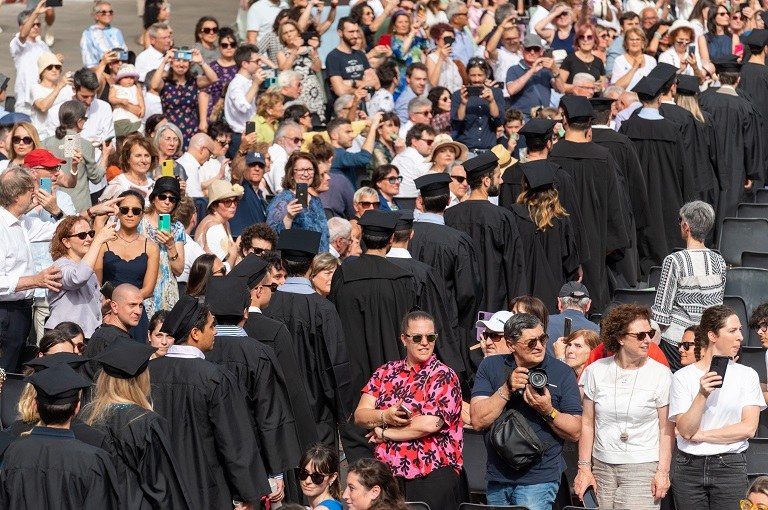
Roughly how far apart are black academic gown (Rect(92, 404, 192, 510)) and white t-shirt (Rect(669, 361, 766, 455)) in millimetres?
2710

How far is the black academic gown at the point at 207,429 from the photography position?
7.63 m

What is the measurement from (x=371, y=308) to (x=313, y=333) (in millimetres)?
557

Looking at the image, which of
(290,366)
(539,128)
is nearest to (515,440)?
(290,366)

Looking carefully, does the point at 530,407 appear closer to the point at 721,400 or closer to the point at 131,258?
the point at 721,400

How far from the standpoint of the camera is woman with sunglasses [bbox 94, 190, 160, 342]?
31.8 ft

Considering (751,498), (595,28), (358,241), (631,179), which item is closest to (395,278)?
(358,241)

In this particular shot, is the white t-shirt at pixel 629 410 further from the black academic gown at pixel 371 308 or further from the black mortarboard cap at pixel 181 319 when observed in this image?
the black mortarboard cap at pixel 181 319

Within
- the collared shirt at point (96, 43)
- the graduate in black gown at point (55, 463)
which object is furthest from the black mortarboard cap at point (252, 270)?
the collared shirt at point (96, 43)

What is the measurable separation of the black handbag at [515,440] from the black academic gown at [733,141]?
810 cm

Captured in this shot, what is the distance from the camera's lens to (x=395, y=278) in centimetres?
945

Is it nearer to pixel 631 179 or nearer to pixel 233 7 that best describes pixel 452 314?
pixel 631 179

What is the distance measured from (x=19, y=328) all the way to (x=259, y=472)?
99.9 inches

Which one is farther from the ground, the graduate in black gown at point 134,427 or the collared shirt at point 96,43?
the collared shirt at point 96,43

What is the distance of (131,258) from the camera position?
32.1 feet
